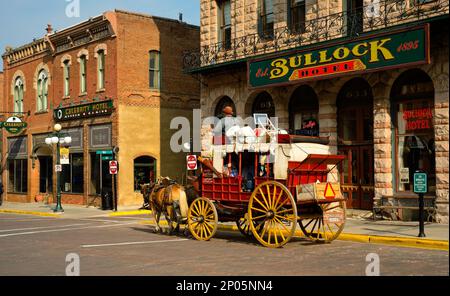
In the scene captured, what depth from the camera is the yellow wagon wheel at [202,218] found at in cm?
1426

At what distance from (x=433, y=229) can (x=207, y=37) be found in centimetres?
1412

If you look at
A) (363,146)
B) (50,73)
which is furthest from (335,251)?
(50,73)

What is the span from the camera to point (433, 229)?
15586mm

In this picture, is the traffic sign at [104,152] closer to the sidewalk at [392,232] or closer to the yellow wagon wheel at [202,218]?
the sidewalk at [392,232]

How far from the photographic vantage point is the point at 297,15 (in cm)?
2206

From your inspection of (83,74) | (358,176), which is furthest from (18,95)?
(358,176)

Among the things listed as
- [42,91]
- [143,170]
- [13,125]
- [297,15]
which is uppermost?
[297,15]

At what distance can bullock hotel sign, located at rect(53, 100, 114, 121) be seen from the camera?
30297mm

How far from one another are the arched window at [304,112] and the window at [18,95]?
2415 centimetres

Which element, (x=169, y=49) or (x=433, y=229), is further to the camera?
(x=169, y=49)

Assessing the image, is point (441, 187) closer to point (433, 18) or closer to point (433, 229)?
point (433, 229)

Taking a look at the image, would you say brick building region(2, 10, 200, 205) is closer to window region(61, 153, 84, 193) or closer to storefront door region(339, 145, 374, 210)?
window region(61, 153, 84, 193)

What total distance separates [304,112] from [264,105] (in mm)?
2228

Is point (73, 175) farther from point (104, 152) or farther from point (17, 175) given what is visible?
point (17, 175)
